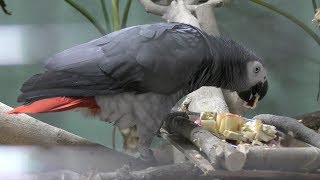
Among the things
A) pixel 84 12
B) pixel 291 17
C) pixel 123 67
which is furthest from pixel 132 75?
pixel 291 17

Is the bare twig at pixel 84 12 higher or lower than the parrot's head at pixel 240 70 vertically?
higher

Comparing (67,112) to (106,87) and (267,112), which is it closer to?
(106,87)

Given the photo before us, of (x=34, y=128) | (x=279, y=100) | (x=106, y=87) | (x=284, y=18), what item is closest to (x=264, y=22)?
(x=284, y=18)

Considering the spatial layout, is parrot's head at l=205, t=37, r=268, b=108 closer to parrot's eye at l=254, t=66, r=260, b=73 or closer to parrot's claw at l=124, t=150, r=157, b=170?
parrot's eye at l=254, t=66, r=260, b=73

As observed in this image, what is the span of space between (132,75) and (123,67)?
0.02m

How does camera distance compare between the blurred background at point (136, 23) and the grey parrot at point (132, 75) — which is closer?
the blurred background at point (136, 23)

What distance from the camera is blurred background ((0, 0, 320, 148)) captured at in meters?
0.70

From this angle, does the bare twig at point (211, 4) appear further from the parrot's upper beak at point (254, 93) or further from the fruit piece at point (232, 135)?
the fruit piece at point (232, 135)

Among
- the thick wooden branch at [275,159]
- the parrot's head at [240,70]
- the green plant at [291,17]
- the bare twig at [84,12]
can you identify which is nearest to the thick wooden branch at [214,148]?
the thick wooden branch at [275,159]

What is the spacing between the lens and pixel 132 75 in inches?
32.2

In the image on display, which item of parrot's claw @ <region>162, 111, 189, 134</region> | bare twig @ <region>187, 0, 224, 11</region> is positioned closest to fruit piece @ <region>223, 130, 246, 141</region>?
parrot's claw @ <region>162, 111, 189, 134</region>

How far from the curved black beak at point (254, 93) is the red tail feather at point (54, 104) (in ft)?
1.09

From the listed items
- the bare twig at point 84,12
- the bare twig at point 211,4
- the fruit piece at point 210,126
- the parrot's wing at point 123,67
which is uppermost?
the bare twig at point 84,12

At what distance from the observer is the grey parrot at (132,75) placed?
0.81 meters
